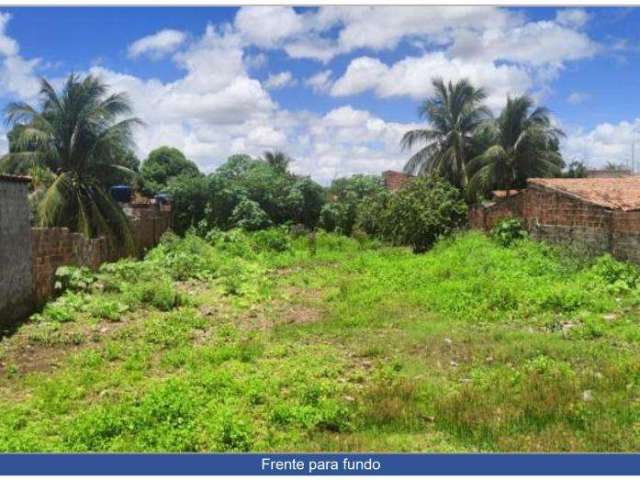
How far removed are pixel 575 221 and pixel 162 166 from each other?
2972cm

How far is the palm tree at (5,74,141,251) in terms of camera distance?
1561 cm

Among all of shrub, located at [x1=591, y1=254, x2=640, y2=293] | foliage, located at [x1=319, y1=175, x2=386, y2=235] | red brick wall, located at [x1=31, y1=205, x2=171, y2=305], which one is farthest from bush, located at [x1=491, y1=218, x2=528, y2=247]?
red brick wall, located at [x1=31, y1=205, x2=171, y2=305]

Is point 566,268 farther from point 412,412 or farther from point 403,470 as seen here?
point 403,470

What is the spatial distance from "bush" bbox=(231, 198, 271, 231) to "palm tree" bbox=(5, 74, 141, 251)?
8296 mm

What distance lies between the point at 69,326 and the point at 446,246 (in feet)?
41.6

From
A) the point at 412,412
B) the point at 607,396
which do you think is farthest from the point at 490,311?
the point at 412,412

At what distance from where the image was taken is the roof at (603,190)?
14.5m

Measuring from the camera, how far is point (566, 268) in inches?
552

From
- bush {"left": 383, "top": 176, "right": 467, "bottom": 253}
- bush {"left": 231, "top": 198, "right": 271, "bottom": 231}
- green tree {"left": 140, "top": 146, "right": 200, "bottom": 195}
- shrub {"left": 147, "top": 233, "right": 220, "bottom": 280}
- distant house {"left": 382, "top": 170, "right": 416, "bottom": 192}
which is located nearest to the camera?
shrub {"left": 147, "top": 233, "right": 220, "bottom": 280}

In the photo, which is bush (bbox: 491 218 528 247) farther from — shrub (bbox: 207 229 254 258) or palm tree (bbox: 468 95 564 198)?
palm tree (bbox: 468 95 564 198)

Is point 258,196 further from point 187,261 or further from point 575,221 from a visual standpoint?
point 575,221

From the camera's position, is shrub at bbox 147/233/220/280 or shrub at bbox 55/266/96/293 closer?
shrub at bbox 55/266/96/293

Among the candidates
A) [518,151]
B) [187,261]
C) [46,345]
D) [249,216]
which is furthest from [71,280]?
[518,151]

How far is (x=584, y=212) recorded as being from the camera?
1482cm
